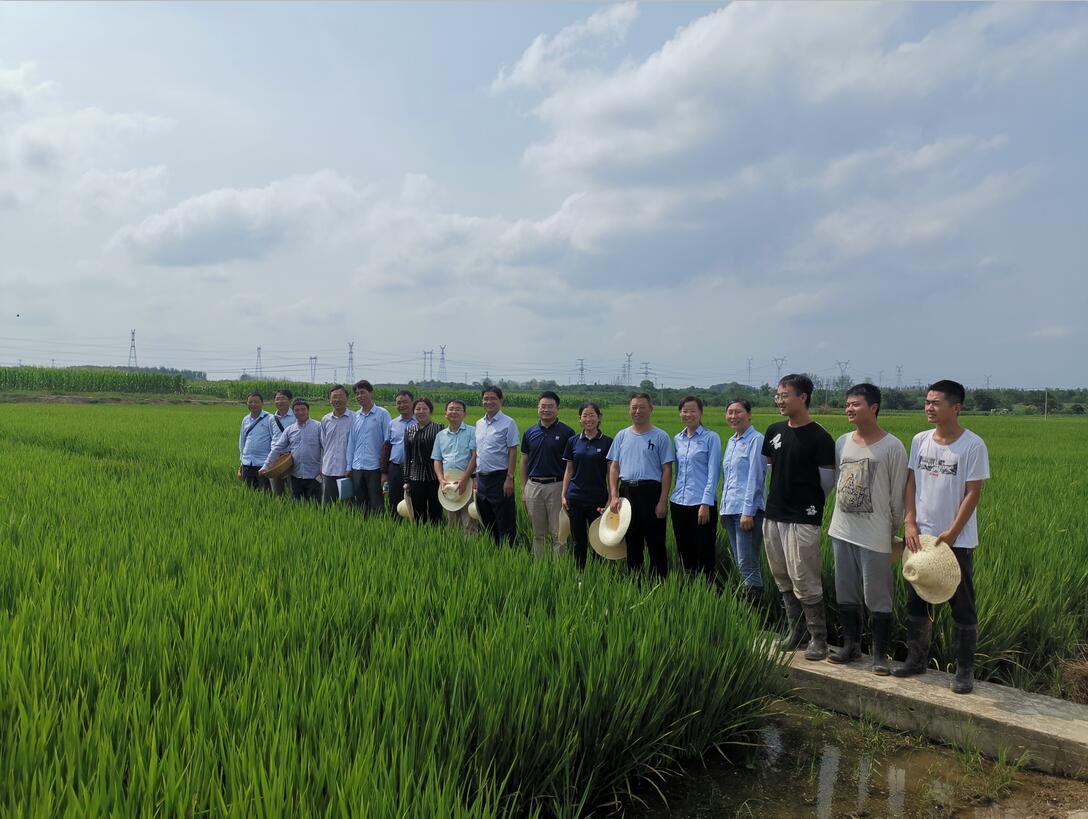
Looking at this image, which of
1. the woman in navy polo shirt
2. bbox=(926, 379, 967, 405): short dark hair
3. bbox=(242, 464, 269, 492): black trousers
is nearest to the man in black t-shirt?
bbox=(926, 379, 967, 405): short dark hair

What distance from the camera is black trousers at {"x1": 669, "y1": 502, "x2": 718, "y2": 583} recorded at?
5215 millimetres

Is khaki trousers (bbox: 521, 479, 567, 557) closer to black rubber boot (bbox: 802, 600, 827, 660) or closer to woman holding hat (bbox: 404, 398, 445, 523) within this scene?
woman holding hat (bbox: 404, 398, 445, 523)

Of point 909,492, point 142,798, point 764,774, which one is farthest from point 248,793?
point 909,492

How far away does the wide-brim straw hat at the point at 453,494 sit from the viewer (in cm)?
650

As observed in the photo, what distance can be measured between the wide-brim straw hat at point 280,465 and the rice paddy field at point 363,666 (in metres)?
2.50

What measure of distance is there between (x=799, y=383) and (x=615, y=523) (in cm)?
183

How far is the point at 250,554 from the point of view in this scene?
427 cm

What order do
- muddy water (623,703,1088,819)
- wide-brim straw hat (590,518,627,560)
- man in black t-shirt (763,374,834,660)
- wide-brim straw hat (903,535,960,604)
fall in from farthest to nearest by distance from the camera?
wide-brim straw hat (590,518,627,560)
man in black t-shirt (763,374,834,660)
wide-brim straw hat (903,535,960,604)
muddy water (623,703,1088,819)

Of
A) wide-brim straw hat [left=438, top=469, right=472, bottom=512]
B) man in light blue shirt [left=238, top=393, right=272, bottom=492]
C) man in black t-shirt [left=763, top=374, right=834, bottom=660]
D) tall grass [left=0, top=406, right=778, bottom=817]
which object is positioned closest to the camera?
tall grass [left=0, top=406, right=778, bottom=817]

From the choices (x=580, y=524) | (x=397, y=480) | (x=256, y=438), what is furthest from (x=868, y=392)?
(x=256, y=438)

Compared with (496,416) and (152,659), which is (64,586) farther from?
(496,416)

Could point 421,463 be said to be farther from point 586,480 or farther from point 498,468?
point 586,480

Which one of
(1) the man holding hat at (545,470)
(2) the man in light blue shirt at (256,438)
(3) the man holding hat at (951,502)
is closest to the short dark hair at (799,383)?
(3) the man holding hat at (951,502)

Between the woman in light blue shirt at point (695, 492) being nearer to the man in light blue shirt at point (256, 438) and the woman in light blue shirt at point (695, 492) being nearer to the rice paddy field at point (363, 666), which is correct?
the rice paddy field at point (363, 666)
